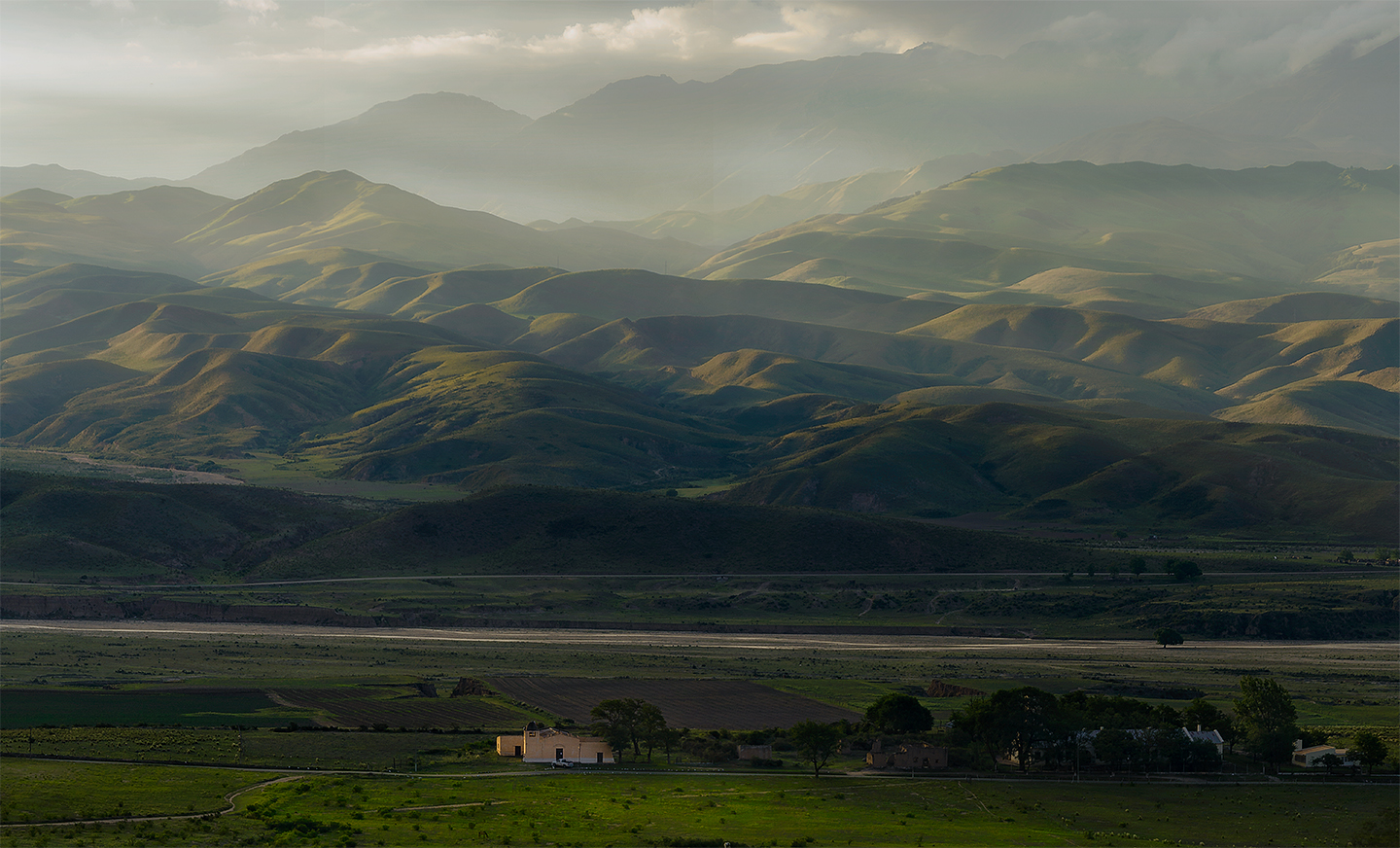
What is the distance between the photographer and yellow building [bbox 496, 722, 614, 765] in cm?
6962

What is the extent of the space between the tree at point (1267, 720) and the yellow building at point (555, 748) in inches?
1257

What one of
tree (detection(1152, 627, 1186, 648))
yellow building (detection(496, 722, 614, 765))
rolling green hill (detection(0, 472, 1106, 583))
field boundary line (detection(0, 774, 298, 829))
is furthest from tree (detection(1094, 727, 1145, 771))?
rolling green hill (detection(0, 472, 1106, 583))

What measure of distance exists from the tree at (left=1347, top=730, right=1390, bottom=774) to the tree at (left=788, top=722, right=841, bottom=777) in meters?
25.3

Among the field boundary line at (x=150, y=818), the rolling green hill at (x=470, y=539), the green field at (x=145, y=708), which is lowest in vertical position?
the field boundary line at (x=150, y=818)

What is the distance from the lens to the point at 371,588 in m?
144

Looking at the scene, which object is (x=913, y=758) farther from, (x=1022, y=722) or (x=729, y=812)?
(x=729, y=812)

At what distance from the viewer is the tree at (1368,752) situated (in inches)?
2707

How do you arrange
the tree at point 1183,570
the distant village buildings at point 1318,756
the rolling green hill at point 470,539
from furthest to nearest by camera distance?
the rolling green hill at point 470,539, the tree at point 1183,570, the distant village buildings at point 1318,756

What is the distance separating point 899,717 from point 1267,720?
1821 cm

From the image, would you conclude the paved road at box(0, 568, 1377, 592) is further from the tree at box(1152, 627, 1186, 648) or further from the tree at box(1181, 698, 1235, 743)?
the tree at box(1181, 698, 1235, 743)

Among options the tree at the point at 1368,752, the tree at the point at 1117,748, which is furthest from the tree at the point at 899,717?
the tree at the point at 1368,752

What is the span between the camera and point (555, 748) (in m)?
69.8

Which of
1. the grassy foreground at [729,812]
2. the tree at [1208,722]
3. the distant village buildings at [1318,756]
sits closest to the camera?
the grassy foreground at [729,812]

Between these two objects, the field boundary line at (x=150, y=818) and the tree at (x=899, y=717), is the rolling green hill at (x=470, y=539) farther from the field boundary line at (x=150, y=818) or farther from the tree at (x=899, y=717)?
the field boundary line at (x=150, y=818)
